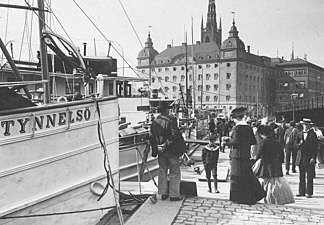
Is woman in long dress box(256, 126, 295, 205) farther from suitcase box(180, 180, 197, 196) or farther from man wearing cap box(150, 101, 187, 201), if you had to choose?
man wearing cap box(150, 101, 187, 201)

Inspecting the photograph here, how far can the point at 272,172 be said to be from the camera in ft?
21.3

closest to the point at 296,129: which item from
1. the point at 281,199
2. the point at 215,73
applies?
the point at 281,199

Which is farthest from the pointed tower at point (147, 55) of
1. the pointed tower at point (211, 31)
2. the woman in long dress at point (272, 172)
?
the woman in long dress at point (272, 172)

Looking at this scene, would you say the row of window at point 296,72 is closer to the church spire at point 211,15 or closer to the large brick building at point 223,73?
the large brick building at point 223,73

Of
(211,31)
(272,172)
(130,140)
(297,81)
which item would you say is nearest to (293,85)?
(297,81)

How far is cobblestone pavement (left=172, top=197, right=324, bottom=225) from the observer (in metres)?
5.50

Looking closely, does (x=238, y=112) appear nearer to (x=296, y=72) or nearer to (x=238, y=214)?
(x=238, y=214)

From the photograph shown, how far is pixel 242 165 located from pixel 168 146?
130 cm

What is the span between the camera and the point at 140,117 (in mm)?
16969

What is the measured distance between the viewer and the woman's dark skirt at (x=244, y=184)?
6.20 metres

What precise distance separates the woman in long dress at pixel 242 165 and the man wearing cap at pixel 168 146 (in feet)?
2.94

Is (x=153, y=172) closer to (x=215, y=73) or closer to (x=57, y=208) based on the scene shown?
(x=57, y=208)

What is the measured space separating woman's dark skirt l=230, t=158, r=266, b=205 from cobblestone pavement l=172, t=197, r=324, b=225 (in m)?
0.13

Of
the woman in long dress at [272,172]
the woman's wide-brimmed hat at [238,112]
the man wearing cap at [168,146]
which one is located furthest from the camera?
the woman in long dress at [272,172]
